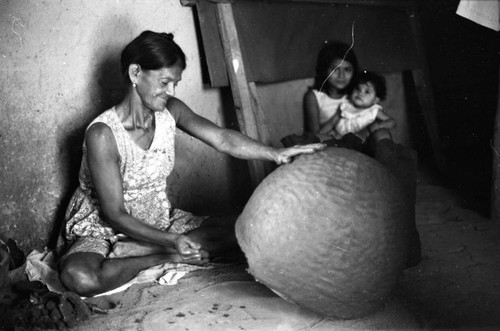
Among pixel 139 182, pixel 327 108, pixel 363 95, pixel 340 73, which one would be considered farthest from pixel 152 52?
pixel 363 95

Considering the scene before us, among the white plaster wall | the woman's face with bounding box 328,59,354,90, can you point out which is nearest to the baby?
the woman's face with bounding box 328,59,354,90

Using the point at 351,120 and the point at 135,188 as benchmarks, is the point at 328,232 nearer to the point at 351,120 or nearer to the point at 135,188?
the point at 135,188

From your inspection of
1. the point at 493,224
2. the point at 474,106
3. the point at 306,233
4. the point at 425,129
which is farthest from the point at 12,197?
the point at 474,106

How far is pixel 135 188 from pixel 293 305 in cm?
105

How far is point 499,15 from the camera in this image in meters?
3.80

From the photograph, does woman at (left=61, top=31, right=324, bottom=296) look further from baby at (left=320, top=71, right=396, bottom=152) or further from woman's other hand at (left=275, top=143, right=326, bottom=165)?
baby at (left=320, top=71, right=396, bottom=152)

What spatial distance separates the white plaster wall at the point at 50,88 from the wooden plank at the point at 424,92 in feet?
8.26

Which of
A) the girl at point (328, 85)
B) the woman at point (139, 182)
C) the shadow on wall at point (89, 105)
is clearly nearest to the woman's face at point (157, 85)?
the woman at point (139, 182)

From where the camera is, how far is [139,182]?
3.12 m

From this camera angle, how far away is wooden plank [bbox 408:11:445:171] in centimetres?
523

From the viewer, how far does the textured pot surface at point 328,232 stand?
228cm

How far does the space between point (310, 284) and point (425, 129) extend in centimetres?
353

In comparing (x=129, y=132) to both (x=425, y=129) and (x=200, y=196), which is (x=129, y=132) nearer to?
(x=200, y=196)

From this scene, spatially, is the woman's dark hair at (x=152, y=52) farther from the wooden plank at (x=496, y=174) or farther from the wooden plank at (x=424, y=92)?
the wooden plank at (x=424, y=92)
